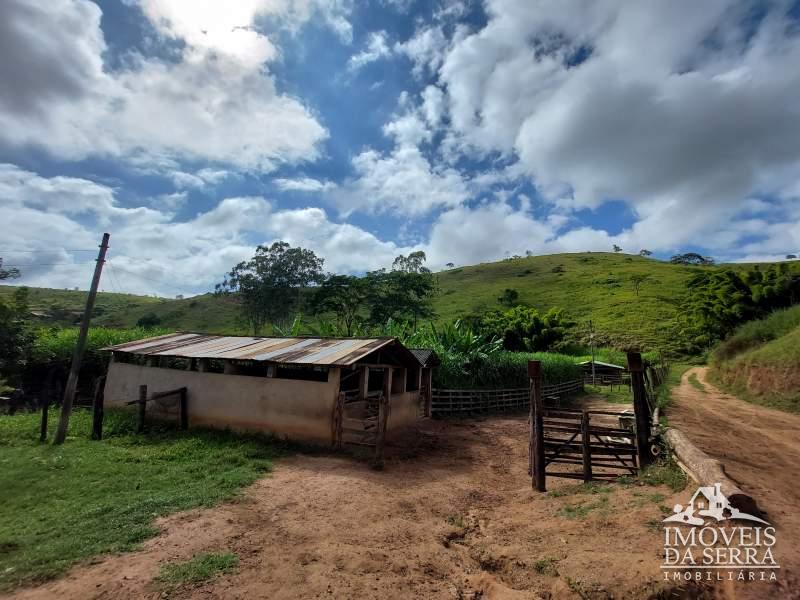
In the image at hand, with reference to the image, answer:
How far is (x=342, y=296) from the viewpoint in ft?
123

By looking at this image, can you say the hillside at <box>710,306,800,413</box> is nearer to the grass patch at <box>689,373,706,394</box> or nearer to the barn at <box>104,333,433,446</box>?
the grass patch at <box>689,373,706,394</box>

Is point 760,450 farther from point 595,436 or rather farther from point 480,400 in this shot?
point 480,400

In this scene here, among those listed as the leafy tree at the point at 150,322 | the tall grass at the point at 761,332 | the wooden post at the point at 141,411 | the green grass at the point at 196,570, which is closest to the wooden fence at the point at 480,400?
the wooden post at the point at 141,411

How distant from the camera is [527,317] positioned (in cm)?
4647

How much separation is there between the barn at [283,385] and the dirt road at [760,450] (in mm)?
7646

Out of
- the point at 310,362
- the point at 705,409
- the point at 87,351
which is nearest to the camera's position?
the point at 310,362

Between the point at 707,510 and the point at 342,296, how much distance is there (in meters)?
33.5

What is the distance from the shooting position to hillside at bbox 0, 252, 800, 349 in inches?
2218

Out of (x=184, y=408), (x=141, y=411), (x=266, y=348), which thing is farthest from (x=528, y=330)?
(x=141, y=411)

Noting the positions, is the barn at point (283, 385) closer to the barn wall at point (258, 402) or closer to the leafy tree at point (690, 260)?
the barn wall at point (258, 402)

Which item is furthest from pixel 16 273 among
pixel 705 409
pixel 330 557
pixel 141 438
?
pixel 705 409

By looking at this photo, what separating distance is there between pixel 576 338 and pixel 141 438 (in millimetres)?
51178

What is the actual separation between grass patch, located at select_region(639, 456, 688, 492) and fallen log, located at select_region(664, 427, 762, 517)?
140 mm

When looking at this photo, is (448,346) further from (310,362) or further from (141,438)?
(141,438)
